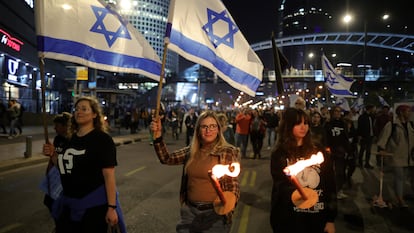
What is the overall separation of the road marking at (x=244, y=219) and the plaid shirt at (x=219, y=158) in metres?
2.34

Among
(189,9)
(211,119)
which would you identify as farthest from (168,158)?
(189,9)

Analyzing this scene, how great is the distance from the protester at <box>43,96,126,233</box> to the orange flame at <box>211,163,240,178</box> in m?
0.99

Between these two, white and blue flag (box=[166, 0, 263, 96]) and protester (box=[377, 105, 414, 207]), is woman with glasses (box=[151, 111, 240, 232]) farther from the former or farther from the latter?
protester (box=[377, 105, 414, 207])

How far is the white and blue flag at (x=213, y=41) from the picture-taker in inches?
155

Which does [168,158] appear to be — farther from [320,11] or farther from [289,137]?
[320,11]

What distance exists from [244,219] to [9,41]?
25.5 meters

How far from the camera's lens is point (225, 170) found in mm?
2838

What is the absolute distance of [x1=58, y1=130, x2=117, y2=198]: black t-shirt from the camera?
3.04m

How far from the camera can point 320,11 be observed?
645ft

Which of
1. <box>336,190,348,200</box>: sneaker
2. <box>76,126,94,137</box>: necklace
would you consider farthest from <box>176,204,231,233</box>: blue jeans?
<box>336,190,348,200</box>: sneaker

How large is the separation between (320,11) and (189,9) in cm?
21053

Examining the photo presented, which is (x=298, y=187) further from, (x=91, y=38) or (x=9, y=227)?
(x=9, y=227)

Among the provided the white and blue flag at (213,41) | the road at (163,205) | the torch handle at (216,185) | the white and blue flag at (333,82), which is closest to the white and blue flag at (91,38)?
the white and blue flag at (213,41)

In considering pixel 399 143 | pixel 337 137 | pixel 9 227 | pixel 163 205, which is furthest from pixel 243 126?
pixel 9 227
